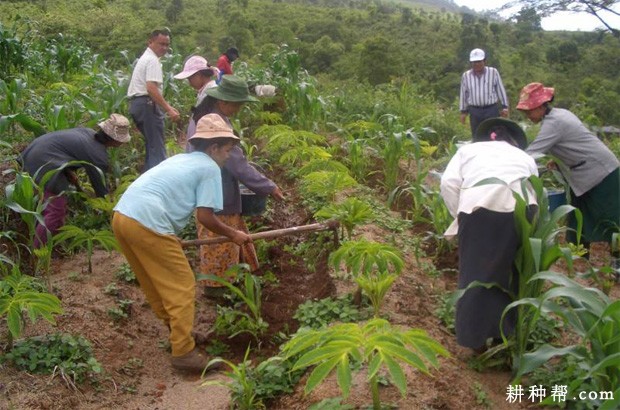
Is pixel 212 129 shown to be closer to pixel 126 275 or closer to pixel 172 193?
pixel 172 193

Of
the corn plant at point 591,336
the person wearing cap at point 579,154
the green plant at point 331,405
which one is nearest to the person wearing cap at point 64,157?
the green plant at point 331,405

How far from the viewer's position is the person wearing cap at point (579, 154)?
4293 mm

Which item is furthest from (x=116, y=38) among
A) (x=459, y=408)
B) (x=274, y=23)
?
(x=459, y=408)

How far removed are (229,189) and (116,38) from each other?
1778 cm

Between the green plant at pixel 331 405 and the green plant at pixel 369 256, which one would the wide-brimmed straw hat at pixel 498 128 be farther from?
the green plant at pixel 331 405

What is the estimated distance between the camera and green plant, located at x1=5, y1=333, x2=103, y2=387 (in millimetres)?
3246

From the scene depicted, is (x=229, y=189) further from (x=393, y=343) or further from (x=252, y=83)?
(x=252, y=83)

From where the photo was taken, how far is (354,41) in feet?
87.9

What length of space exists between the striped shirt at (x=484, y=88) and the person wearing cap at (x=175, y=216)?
14.1 ft

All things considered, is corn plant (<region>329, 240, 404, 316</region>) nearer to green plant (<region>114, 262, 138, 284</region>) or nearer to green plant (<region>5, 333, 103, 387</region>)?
green plant (<region>5, 333, 103, 387</region>)

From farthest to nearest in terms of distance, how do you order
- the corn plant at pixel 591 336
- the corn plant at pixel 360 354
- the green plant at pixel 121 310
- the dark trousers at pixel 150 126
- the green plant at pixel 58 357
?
the dark trousers at pixel 150 126 → the green plant at pixel 121 310 → the green plant at pixel 58 357 → the corn plant at pixel 591 336 → the corn plant at pixel 360 354

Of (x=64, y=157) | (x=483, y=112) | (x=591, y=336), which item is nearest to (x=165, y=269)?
(x=64, y=157)

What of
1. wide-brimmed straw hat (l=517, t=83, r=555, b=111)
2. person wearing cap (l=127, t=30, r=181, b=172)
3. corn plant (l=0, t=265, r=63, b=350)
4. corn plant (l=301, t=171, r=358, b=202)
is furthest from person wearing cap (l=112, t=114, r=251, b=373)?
person wearing cap (l=127, t=30, r=181, b=172)

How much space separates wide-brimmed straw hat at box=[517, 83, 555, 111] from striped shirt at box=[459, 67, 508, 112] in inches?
108
